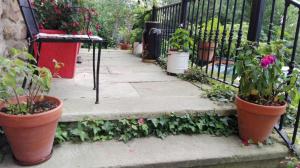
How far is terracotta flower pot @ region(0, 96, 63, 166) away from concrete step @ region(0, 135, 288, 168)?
64 millimetres

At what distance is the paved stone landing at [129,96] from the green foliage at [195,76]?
0.11m

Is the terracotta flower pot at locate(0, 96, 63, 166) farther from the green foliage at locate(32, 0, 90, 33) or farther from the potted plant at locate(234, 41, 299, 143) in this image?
the green foliage at locate(32, 0, 90, 33)

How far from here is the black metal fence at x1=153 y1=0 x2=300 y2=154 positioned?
1.96 meters

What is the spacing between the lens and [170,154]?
1646 mm

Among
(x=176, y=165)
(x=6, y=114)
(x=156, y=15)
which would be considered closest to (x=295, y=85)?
(x=176, y=165)

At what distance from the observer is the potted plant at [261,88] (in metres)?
1.70

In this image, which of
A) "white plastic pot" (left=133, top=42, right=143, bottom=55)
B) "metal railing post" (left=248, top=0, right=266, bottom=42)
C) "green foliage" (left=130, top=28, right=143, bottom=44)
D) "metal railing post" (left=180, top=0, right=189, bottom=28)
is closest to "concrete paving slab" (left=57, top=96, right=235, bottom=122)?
"metal railing post" (left=248, top=0, right=266, bottom=42)

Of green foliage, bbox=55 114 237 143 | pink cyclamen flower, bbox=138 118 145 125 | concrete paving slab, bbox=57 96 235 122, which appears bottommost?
green foliage, bbox=55 114 237 143

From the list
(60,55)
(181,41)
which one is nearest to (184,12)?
(181,41)

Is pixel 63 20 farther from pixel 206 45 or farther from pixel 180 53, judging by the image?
pixel 206 45

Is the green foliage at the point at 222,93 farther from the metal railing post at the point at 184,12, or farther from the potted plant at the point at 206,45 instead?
the metal railing post at the point at 184,12

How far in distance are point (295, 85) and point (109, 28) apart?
25.5 ft

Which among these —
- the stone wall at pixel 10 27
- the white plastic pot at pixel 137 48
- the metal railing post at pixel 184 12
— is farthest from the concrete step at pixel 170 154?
the white plastic pot at pixel 137 48

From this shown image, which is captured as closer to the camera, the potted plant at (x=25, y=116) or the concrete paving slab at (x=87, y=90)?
the potted plant at (x=25, y=116)
